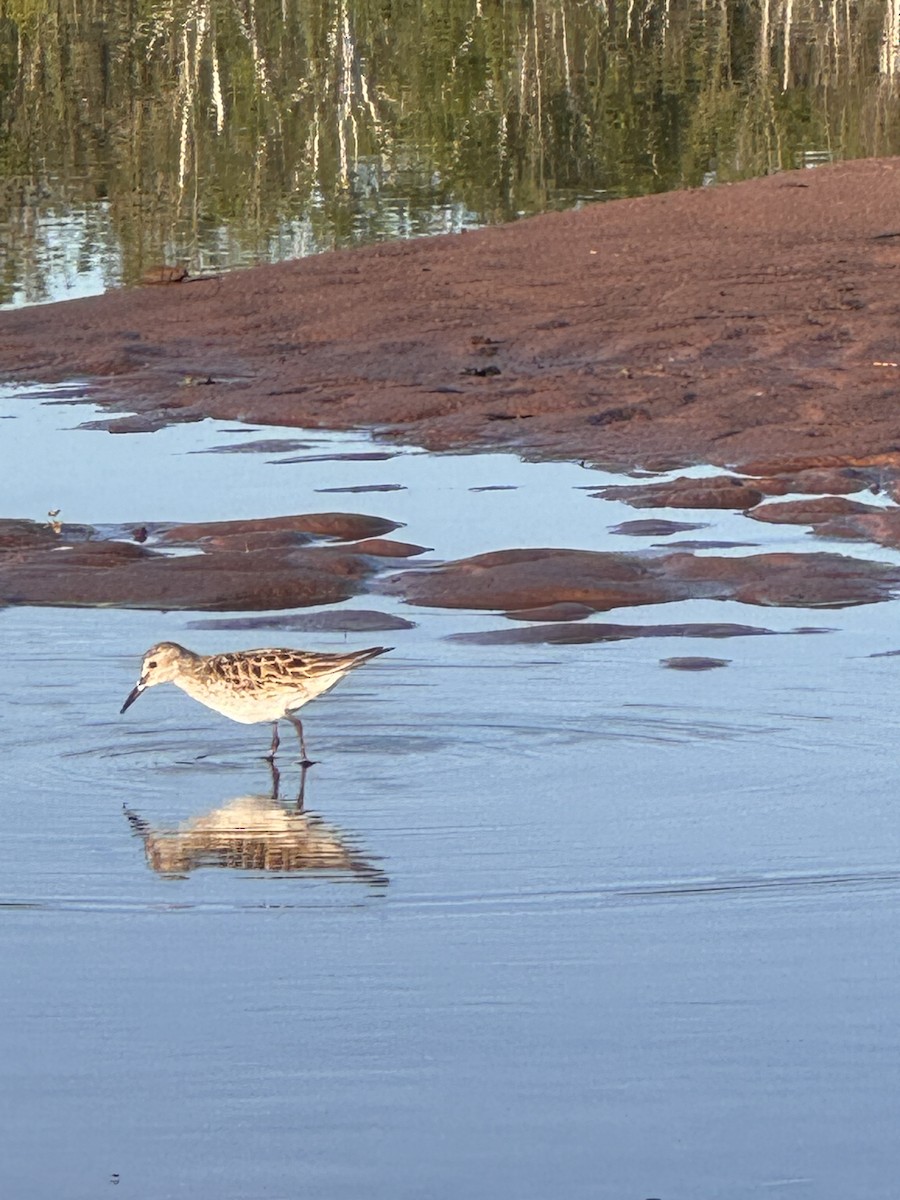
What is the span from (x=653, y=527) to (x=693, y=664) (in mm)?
2373

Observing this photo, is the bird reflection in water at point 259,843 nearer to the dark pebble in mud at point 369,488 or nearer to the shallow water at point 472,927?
the shallow water at point 472,927

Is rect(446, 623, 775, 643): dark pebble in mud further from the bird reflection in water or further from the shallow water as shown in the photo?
the bird reflection in water

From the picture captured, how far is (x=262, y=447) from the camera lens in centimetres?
1292

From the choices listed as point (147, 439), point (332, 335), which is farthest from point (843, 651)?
point (332, 335)

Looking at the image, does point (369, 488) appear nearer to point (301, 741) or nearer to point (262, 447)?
point (262, 447)

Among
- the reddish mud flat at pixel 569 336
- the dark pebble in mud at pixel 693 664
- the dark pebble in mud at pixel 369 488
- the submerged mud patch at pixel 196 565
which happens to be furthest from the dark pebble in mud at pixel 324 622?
the reddish mud flat at pixel 569 336

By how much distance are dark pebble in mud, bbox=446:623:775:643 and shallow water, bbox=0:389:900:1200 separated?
0.11m

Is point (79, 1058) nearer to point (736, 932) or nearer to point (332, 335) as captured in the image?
point (736, 932)

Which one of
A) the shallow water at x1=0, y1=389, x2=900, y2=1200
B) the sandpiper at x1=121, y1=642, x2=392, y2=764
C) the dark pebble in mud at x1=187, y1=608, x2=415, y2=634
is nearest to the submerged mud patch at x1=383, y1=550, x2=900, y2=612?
the shallow water at x1=0, y1=389, x2=900, y2=1200

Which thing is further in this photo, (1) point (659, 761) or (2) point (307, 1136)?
(1) point (659, 761)

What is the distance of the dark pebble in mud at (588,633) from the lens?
8742 millimetres

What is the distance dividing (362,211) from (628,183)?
2.55 meters

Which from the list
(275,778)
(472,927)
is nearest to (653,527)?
(275,778)

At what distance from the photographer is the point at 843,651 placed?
27.8 ft
